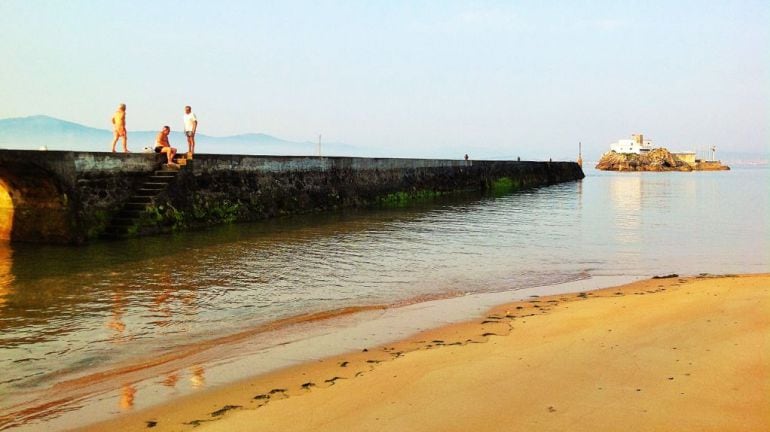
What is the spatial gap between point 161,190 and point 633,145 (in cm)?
15026

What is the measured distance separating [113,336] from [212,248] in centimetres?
673

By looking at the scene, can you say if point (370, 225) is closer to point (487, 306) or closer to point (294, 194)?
point (294, 194)

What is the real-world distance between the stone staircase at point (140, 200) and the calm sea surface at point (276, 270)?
0.79 meters

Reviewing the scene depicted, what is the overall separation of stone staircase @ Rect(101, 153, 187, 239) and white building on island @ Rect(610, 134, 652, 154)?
→ 484 feet

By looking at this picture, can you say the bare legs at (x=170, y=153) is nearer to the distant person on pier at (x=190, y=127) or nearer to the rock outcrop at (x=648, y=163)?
the distant person on pier at (x=190, y=127)

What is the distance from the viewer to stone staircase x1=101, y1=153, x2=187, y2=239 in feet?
47.3

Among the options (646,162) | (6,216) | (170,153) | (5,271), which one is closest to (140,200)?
(170,153)

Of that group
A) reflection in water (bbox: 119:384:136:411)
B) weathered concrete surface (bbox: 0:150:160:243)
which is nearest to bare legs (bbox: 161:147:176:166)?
weathered concrete surface (bbox: 0:150:160:243)

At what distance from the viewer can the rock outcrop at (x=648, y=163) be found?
4862 inches

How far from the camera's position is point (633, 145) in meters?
149

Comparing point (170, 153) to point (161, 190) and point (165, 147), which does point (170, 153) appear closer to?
point (165, 147)

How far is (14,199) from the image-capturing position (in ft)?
44.6

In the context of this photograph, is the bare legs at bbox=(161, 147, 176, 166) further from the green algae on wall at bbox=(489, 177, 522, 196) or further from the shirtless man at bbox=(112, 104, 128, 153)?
the green algae on wall at bbox=(489, 177, 522, 196)

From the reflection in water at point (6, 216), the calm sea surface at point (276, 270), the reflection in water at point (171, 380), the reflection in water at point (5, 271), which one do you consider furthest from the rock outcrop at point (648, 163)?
the reflection in water at point (171, 380)
